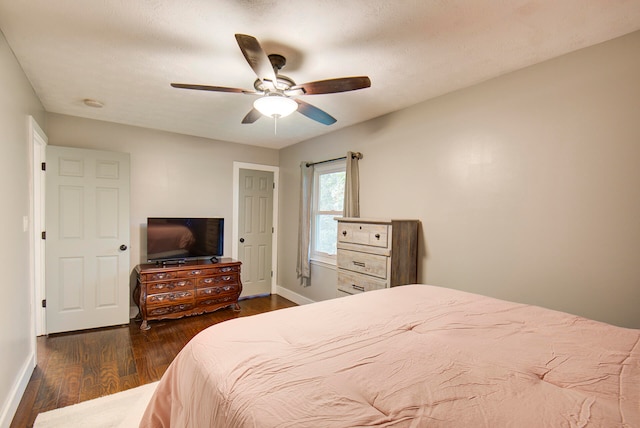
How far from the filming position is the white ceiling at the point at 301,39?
1.58m

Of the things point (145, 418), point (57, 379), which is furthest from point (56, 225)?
point (145, 418)

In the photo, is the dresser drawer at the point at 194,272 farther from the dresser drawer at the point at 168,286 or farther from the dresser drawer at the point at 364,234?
the dresser drawer at the point at 364,234

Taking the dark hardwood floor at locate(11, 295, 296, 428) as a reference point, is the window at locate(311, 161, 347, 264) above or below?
above

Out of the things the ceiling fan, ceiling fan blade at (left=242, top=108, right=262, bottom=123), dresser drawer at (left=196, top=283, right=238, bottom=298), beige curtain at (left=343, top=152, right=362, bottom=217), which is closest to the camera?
the ceiling fan

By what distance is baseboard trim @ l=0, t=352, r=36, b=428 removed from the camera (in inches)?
71.7

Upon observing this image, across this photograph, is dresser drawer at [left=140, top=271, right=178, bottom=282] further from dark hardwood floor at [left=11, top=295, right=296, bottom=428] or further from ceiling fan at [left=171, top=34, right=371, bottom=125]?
ceiling fan at [left=171, top=34, right=371, bottom=125]

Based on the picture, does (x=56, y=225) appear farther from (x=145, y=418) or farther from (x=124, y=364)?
(x=145, y=418)

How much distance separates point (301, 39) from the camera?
185 cm

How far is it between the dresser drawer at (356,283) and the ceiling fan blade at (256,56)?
6.05 ft

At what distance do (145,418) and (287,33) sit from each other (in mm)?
2164

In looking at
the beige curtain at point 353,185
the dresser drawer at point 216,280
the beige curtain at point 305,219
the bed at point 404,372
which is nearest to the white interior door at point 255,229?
the dresser drawer at point 216,280

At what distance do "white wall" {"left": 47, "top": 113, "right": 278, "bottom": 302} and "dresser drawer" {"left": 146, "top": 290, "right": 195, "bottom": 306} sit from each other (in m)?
0.67

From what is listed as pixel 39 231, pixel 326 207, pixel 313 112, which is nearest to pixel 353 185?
pixel 326 207

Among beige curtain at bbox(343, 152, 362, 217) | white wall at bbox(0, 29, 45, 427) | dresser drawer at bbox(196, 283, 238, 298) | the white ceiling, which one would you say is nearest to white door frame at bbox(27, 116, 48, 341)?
the white ceiling
